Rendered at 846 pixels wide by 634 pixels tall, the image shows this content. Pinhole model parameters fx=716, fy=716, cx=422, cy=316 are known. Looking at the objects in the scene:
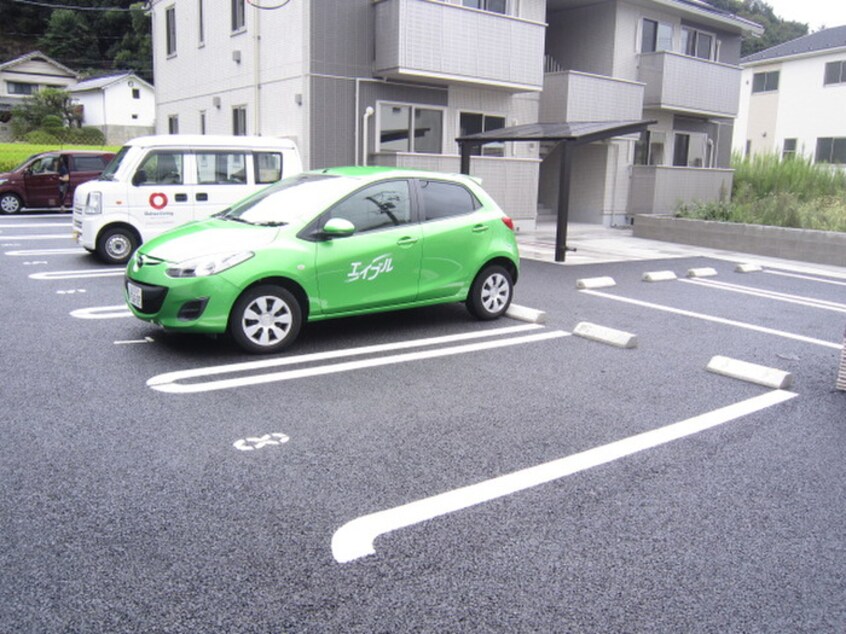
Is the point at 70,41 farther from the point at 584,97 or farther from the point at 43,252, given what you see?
the point at 43,252

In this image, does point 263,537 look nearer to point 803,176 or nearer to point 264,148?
point 264,148

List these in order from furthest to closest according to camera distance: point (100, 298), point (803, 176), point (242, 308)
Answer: point (803, 176) → point (100, 298) → point (242, 308)

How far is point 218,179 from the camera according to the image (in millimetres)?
10516

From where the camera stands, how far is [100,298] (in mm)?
8094

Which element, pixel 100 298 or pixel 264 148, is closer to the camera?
pixel 100 298

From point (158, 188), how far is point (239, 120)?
7.48 metres

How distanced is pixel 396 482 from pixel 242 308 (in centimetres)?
270

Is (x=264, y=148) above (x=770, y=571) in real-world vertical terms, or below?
above

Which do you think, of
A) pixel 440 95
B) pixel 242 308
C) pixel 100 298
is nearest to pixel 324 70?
pixel 440 95

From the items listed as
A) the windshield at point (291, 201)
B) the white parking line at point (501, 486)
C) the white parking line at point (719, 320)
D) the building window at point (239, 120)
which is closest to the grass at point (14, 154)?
the building window at point (239, 120)

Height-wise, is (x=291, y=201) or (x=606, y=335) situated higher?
(x=291, y=201)

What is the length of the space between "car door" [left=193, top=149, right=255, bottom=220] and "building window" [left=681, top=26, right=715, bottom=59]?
15.3 metres

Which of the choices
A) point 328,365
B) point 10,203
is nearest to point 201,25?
point 10,203

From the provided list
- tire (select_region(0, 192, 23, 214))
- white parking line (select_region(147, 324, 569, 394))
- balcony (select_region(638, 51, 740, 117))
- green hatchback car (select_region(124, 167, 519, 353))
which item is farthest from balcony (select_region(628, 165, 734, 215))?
tire (select_region(0, 192, 23, 214))
